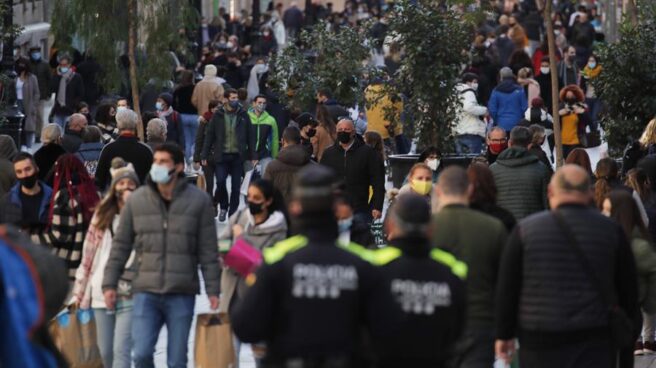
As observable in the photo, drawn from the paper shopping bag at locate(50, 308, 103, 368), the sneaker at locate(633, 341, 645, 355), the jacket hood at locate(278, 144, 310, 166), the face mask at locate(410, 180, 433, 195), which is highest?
the jacket hood at locate(278, 144, 310, 166)

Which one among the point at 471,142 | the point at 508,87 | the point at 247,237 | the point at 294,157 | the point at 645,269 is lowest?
the point at 645,269

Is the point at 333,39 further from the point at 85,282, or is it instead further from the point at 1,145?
the point at 85,282

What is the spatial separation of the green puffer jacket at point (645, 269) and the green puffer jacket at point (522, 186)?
164cm

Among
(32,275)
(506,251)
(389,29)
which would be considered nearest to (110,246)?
(506,251)

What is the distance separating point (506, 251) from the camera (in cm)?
939

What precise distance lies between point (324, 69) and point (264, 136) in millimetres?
3393

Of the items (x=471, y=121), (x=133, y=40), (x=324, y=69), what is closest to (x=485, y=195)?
(x=471, y=121)

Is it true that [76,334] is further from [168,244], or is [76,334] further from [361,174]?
[361,174]

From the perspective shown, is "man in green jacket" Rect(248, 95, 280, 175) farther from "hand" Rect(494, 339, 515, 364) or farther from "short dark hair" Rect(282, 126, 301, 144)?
"hand" Rect(494, 339, 515, 364)

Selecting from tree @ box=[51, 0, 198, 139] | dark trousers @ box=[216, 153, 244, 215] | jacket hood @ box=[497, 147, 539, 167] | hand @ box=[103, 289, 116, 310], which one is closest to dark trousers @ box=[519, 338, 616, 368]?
hand @ box=[103, 289, 116, 310]

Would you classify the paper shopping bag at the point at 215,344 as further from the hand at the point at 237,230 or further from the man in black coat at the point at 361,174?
the man in black coat at the point at 361,174

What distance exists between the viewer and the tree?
22750 mm

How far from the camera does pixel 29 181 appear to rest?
13.0 meters

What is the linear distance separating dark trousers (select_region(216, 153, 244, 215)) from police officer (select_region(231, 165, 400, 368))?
13722 mm
